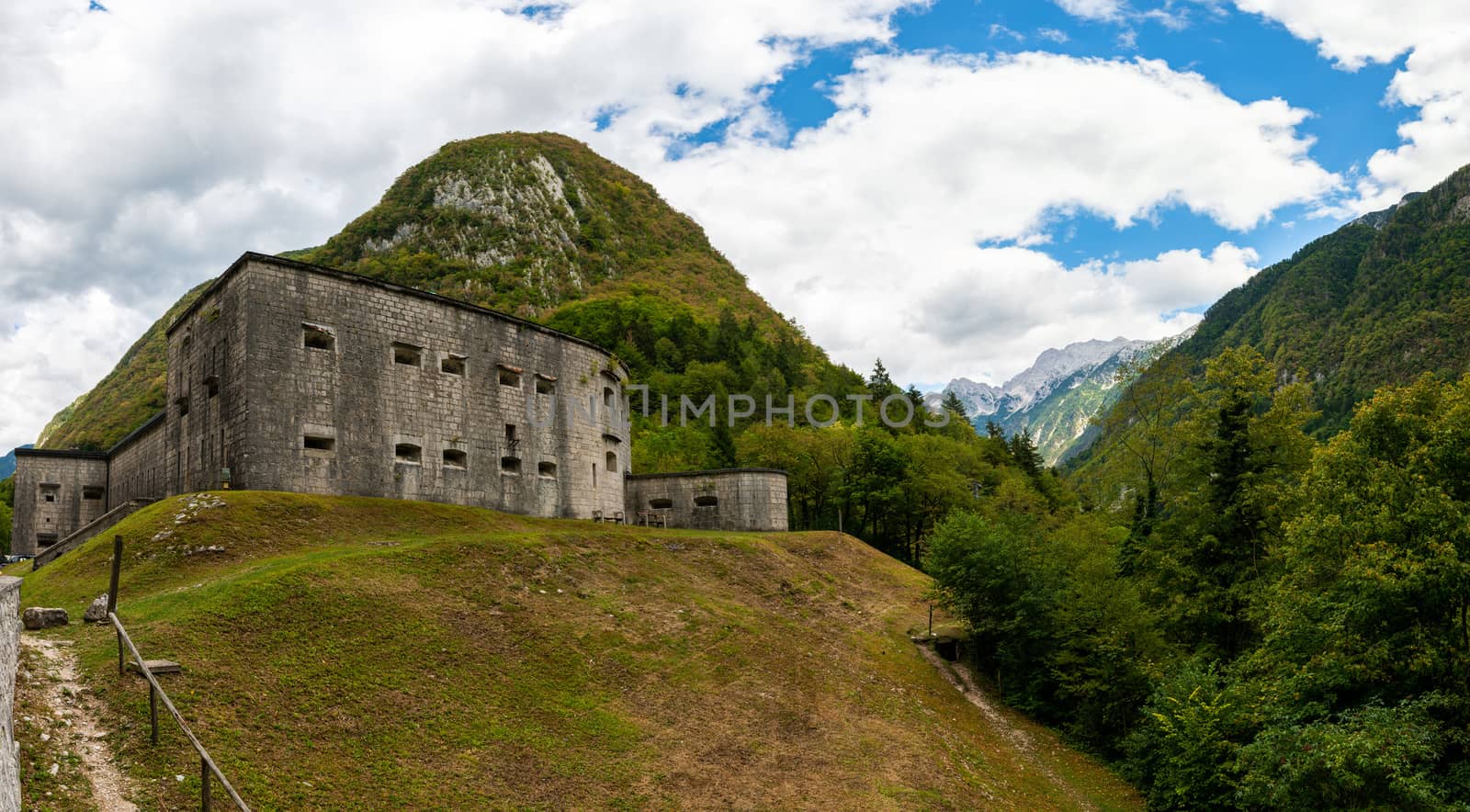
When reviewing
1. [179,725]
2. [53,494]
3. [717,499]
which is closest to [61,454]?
[53,494]

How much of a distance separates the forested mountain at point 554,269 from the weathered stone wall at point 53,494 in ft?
107

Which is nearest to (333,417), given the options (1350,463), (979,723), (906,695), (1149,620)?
(906,695)

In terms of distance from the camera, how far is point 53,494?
42156 millimetres

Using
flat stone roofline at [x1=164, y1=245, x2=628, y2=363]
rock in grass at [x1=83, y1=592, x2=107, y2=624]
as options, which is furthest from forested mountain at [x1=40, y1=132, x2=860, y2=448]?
rock in grass at [x1=83, y1=592, x2=107, y2=624]

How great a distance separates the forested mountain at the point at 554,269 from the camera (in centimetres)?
8062

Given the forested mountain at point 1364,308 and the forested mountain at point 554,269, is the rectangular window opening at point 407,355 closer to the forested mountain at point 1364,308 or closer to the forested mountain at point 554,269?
the forested mountain at point 554,269

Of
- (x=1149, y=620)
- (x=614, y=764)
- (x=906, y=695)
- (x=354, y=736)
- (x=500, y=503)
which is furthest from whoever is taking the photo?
(x=500, y=503)

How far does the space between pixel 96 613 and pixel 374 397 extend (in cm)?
1390

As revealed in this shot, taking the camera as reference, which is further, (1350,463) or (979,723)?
(979,723)

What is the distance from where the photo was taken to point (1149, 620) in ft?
92.1

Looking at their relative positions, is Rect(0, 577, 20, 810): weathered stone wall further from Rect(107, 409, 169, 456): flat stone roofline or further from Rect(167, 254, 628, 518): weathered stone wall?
Rect(107, 409, 169, 456): flat stone roofline

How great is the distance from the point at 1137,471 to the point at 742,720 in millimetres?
24222

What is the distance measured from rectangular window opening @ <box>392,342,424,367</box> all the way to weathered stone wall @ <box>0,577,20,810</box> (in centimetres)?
2106

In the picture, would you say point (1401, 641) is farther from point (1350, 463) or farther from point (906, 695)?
point (906, 695)
